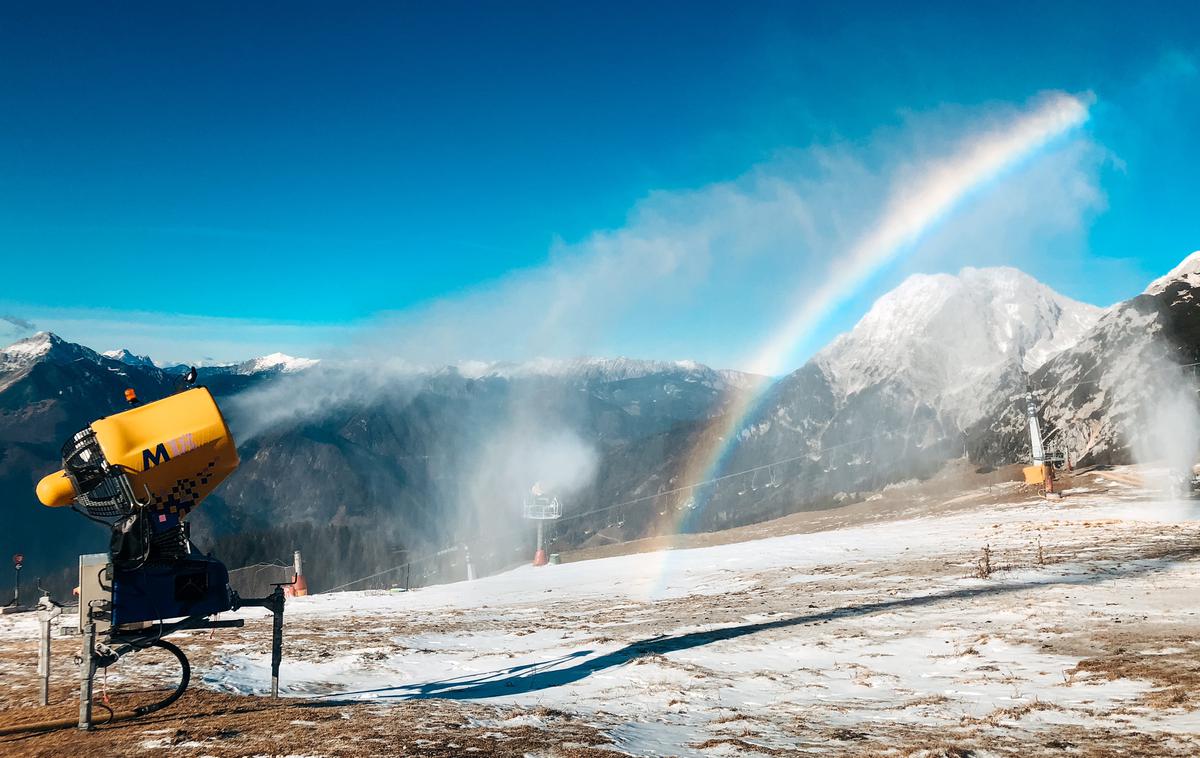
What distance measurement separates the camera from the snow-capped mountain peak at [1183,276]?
10444cm

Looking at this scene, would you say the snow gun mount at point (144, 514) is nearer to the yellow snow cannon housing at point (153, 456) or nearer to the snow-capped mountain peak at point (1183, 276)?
the yellow snow cannon housing at point (153, 456)

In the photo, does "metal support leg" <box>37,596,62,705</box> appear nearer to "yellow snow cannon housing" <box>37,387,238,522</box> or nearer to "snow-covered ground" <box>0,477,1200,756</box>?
"yellow snow cannon housing" <box>37,387,238,522</box>

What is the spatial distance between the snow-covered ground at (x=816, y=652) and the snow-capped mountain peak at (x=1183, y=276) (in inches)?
3860

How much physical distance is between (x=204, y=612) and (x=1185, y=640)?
1633 centimetres

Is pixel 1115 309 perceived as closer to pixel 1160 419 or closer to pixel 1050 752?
pixel 1160 419

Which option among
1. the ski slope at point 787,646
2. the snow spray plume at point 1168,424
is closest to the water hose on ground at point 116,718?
the ski slope at point 787,646

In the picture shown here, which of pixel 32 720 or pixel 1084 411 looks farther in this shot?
pixel 1084 411

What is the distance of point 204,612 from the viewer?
10383mm

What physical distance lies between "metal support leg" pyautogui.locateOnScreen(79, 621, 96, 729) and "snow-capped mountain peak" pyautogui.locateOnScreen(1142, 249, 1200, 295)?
13053 cm

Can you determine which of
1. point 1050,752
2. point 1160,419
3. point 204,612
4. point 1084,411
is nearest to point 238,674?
point 204,612

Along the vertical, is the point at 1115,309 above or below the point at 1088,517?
above

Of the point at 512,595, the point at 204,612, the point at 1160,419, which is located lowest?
the point at 512,595

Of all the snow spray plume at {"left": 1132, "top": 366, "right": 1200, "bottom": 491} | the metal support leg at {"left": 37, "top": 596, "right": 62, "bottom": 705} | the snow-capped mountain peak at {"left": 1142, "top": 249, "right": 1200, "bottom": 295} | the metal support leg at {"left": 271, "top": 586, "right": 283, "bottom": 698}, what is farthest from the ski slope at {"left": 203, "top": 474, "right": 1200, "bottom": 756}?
the snow-capped mountain peak at {"left": 1142, "top": 249, "right": 1200, "bottom": 295}

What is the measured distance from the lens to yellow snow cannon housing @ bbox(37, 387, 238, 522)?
984cm
